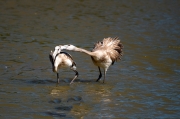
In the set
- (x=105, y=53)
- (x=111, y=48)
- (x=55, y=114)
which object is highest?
(x=111, y=48)

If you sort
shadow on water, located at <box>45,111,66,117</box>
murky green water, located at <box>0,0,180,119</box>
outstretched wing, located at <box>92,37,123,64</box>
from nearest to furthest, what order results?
shadow on water, located at <box>45,111,66,117</box>
murky green water, located at <box>0,0,180,119</box>
outstretched wing, located at <box>92,37,123,64</box>

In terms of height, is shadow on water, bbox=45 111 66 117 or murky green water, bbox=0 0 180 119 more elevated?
murky green water, bbox=0 0 180 119

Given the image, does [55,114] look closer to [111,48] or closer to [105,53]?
[105,53]

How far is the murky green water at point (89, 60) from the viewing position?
8.70m

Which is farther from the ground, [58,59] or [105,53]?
[105,53]

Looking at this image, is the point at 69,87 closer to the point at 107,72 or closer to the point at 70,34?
the point at 107,72

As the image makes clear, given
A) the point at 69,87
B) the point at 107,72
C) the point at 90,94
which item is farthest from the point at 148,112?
the point at 107,72

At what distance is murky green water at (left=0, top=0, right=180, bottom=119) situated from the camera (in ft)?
28.5

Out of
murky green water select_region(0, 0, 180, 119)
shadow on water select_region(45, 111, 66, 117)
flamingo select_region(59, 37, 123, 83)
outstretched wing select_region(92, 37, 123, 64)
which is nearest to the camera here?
shadow on water select_region(45, 111, 66, 117)

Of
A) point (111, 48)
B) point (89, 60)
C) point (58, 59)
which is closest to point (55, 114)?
point (58, 59)

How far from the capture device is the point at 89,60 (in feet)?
40.8

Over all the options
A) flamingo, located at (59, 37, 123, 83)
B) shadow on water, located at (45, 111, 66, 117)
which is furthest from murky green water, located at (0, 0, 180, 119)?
flamingo, located at (59, 37, 123, 83)

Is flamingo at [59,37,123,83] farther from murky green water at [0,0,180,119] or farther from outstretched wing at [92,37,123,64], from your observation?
murky green water at [0,0,180,119]

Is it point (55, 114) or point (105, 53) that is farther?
point (105, 53)
